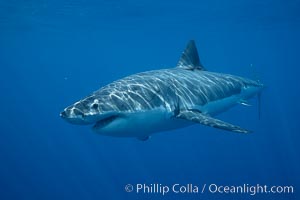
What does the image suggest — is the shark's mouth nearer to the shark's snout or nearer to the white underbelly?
the white underbelly

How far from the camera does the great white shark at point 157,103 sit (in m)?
5.36

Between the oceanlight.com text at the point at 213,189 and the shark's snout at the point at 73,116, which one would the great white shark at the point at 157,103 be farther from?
the oceanlight.com text at the point at 213,189

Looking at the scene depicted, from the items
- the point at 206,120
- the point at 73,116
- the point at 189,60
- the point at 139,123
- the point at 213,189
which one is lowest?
the point at 213,189

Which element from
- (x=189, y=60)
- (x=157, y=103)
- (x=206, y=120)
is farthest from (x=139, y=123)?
(x=189, y=60)

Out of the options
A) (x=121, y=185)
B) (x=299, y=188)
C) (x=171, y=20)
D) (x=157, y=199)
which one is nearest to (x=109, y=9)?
(x=171, y=20)

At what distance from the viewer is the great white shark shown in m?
5.36

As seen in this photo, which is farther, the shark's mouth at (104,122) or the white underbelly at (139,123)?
the white underbelly at (139,123)

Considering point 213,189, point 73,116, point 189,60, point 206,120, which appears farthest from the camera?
point 213,189

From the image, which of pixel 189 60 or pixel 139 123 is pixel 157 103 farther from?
pixel 189 60

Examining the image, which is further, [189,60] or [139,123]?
[189,60]

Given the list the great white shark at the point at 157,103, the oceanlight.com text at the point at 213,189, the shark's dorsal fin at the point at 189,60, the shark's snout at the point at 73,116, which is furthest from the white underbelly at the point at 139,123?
the oceanlight.com text at the point at 213,189

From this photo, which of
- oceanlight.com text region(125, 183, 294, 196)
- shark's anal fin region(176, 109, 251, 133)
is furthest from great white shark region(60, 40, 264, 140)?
oceanlight.com text region(125, 183, 294, 196)

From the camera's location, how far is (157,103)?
6.48 meters

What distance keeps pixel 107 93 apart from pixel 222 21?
35028 mm
